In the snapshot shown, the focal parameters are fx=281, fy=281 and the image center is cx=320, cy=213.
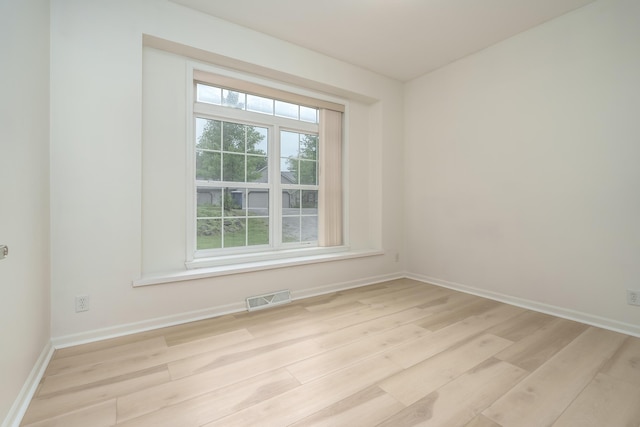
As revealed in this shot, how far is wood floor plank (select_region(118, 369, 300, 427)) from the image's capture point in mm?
1371

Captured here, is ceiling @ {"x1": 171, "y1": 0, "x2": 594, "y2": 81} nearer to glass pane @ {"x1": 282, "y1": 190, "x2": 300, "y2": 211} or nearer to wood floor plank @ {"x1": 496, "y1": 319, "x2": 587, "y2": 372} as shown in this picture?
glass pane @ {"x1": 282, "y1": 190, "x2": 300, "y2": 211}

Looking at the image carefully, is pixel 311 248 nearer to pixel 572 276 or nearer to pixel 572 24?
pixel 572 276

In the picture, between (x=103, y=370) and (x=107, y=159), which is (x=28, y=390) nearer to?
(x=103, y=370)

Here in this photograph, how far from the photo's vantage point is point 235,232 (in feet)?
10.4

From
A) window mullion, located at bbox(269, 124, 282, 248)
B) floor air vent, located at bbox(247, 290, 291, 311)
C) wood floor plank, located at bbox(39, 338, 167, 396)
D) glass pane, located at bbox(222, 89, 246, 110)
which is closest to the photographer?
wood floor plank, located at bbox(39, 338, 167, 396)

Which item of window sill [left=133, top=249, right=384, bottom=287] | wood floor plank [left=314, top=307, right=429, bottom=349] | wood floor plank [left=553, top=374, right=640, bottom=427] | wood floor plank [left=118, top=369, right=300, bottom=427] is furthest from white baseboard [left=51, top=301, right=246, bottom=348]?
wood floor plank [left=553, top=374, right=640, bottom=427]

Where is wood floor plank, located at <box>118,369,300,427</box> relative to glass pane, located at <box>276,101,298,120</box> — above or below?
below

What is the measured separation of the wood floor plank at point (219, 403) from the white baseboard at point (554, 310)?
2607 mm

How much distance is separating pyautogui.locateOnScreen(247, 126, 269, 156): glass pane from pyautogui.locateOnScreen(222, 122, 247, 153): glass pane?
61mm

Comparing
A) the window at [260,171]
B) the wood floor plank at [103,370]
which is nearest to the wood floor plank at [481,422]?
the wood floor plank at [103,370]

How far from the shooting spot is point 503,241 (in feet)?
10.3

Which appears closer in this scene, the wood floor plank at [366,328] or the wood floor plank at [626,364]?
the wood floor plank at [626,364]

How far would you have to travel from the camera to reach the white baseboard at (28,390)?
4.36ft

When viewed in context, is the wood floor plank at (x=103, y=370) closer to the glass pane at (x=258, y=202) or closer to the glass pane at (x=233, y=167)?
the glass pane at (x=258, y=202)
